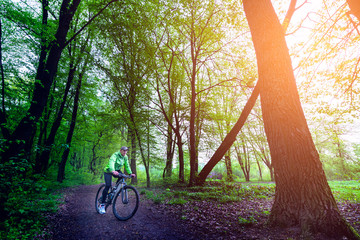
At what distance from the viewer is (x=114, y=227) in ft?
14.2

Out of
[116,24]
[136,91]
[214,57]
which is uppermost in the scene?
[116,24]

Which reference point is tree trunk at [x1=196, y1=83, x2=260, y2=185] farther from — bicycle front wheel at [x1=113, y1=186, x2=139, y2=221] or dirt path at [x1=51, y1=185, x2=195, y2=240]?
bicycle front wheel at [x1=113, y1=186, x2=139, y2=221]

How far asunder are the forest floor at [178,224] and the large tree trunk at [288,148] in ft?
0.99

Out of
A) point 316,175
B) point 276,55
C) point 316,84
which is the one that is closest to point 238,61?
point 316,84

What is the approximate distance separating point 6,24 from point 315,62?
52.9ft

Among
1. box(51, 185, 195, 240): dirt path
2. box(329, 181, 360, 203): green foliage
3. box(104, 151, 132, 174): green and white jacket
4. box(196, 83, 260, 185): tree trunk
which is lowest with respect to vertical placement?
box(51, 185, 195, 240): dirt path

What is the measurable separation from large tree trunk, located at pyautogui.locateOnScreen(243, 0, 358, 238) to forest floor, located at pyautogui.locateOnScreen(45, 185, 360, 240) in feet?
0.99

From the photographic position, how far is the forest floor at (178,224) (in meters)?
3.52

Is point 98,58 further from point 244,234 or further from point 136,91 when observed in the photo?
point 244,234

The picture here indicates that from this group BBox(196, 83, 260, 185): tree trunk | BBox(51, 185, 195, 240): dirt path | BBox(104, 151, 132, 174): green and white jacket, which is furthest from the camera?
BBox(196, 83, 260, 185): tree trunk

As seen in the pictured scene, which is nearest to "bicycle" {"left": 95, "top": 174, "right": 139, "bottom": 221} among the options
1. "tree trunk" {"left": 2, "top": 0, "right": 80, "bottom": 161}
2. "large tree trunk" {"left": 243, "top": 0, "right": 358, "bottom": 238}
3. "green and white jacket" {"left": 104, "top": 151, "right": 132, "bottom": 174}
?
"green and white jacket" {"left": 104, "top": 151, "right": 132, "bottom": 174}

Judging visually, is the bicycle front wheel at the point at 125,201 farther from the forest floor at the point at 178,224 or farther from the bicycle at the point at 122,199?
the forest floor at the point at 178,224

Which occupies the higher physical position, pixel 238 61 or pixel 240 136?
pixel 238 61

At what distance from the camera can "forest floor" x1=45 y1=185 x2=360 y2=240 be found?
352cm
